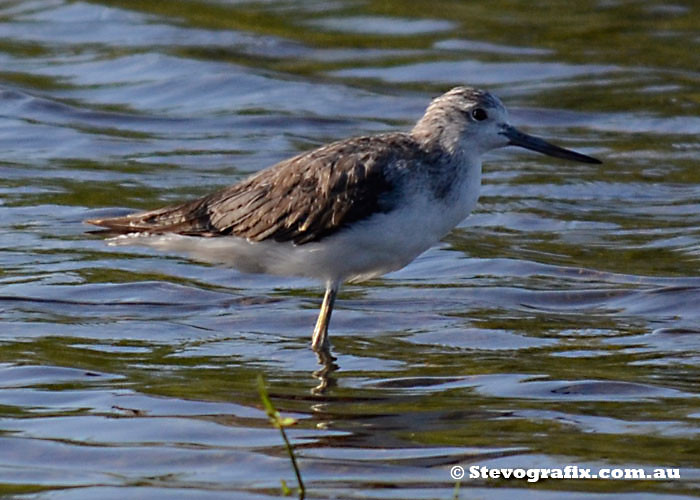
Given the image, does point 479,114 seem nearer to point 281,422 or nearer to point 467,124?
point 467,124

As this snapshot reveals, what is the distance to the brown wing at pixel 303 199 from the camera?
9.23m

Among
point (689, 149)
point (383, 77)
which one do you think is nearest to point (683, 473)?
point (689, 149)

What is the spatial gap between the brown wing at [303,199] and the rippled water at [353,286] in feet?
2.29

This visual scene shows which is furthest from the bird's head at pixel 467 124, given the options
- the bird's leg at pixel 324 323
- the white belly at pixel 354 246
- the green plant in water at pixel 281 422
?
the green plant in water at pixel 281 422

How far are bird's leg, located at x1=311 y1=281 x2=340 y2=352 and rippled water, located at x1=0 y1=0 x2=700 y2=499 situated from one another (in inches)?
6.3

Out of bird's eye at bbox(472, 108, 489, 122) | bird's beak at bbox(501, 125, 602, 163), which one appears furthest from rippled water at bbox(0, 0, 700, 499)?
bird's eye at bbox(472, 108, 489, 122)

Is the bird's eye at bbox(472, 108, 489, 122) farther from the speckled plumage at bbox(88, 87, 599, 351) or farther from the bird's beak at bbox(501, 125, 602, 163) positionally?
the bird's beak at bbox(501, 125, 602, 163)

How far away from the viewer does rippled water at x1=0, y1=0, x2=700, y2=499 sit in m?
7.24

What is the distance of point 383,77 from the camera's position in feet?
57.6

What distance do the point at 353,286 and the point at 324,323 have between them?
167 centimetres

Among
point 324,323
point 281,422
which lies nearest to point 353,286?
point 324,323

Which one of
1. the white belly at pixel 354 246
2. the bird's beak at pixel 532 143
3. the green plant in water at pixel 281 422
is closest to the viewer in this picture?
the green plant in water at pixel 281 422

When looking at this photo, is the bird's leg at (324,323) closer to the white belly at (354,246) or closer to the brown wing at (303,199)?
the white belly at (354,246)

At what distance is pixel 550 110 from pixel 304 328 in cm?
703
